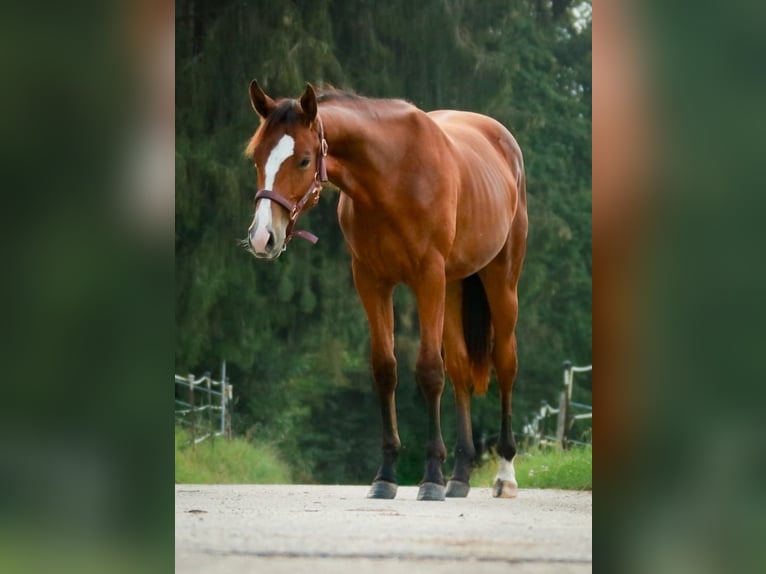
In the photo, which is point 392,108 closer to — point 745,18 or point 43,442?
point 745,18

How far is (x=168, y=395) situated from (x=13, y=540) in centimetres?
79

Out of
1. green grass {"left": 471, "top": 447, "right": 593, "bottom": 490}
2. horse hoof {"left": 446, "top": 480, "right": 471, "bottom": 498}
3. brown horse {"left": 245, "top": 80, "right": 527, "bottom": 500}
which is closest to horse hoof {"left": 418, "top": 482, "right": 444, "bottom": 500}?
brown horse {"left": 245, "top": 80, "right": 527, "bottom": 500}

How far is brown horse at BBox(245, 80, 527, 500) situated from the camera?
5.61 meters

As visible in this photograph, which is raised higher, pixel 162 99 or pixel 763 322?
pixel 162 99

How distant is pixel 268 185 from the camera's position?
547 cm

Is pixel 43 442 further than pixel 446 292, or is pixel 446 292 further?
pixel 446 292

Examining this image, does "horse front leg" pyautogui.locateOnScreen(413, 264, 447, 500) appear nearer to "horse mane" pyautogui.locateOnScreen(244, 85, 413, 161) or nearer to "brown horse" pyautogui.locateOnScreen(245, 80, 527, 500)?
"brown horse" pyautogui.locateOnScreen(245, 80, 527, 500)

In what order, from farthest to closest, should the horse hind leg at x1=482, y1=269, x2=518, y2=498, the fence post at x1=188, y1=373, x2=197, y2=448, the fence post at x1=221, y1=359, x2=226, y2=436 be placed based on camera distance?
the horse hind leg at x1=482, y1=269, x2=518, y2=498
the fence post at x1=221, y1=359, x2=226, y2=436
the fence post at x1=188, y1=373, x2=197, y2=448

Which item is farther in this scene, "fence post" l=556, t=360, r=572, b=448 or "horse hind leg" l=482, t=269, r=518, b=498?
"horse hind leg" l=482, t=269, r=518, b=498

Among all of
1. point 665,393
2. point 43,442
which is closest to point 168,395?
point 43,442

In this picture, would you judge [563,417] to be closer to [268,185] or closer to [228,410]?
[228,410]

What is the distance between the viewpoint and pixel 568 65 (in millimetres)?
6090

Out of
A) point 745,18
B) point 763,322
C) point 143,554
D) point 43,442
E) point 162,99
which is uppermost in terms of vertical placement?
point 745,18

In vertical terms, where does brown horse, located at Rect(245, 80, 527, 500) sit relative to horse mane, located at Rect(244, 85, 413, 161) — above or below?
below
